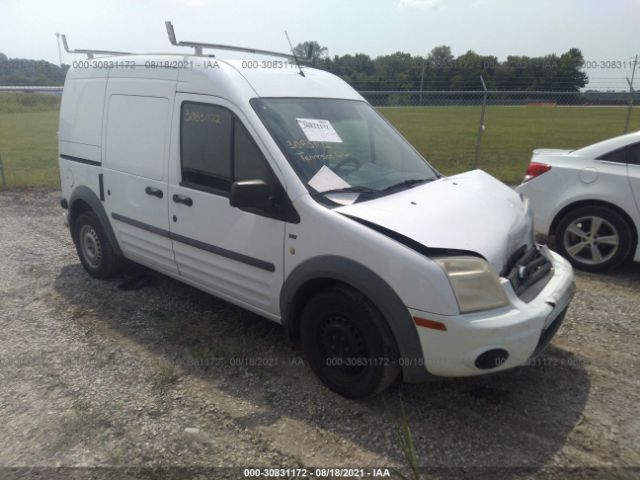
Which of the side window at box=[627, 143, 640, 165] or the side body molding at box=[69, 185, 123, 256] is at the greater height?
the side window at box=[627, 143, 640, 165]

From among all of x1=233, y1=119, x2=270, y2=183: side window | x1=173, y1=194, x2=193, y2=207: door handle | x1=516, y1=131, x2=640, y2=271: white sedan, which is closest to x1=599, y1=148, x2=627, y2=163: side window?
x1=516, y1=131, x2=640, y2=271: white sedan

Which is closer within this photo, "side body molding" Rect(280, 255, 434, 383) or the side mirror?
"side body molding" Rect(280, 255, 434, 383)

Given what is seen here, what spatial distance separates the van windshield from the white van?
12 mm

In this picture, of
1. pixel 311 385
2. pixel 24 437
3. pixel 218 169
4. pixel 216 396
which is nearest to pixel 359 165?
pixel 218 169

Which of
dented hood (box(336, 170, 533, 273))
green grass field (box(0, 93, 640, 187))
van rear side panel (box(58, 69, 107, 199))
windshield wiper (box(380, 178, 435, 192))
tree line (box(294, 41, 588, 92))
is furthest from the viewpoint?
tree line (box(294, 41, 588, 92))

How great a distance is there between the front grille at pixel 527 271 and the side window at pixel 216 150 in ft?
5.16

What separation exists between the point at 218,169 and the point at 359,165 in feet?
3.26

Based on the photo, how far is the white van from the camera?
2750 mm

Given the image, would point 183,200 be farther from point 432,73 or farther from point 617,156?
point 432,73

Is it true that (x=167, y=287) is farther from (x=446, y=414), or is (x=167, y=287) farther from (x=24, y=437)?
(x=446, y=414)

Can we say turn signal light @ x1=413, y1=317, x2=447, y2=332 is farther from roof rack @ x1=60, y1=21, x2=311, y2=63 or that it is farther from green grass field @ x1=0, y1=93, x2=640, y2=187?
green grass field @ x1=0, y1=93, x2=640, y2=187

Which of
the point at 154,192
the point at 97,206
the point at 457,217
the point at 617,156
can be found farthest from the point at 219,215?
the point at 617,156

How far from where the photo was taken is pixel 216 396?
328 centimetres

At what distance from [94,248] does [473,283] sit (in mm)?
3849
